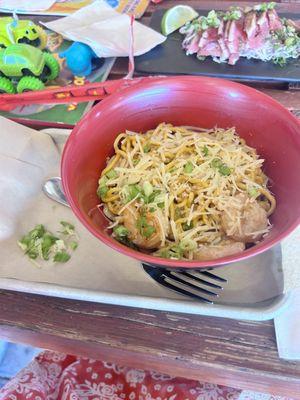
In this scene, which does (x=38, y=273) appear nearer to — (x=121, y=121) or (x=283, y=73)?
(x=121, y=121)

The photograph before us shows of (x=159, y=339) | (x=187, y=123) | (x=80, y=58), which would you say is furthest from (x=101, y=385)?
(x=80, y=58)

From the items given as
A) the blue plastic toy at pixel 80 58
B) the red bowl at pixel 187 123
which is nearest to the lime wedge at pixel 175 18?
the blue plastic toy at pixel 80 58

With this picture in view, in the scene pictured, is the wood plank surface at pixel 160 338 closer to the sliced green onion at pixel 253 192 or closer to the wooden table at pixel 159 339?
the wooden table at pixel 159 339

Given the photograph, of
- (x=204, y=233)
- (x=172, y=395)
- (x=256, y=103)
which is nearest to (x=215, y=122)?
(x=256, y=103)

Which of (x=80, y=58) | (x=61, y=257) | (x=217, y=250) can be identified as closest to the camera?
(x=217, y=250)

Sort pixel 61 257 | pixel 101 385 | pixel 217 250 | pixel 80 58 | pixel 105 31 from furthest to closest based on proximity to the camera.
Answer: pixel 105 31
pixel 80 58
pixel 101 385
pixel 61 257
pixel 217 250

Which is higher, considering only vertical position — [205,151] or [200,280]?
[205,151]

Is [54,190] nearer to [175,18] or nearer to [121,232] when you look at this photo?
[121,232]

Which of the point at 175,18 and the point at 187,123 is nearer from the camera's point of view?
the point at 187,123

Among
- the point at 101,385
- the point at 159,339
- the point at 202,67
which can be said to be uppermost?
the point at 202,67
